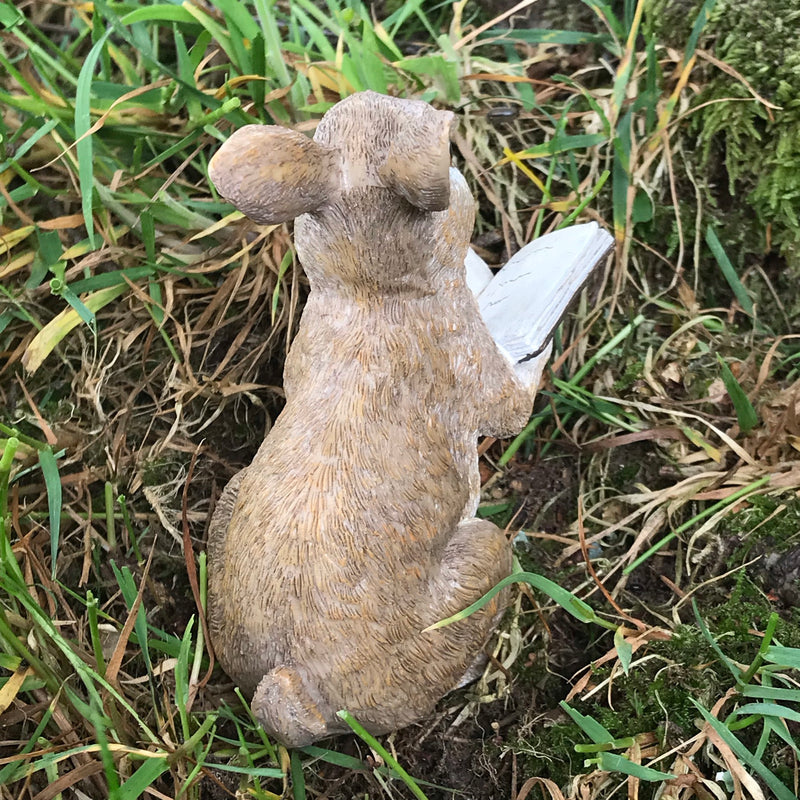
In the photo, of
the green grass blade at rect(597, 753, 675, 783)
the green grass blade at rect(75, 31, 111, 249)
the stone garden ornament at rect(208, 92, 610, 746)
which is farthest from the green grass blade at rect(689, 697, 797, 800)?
the green grass blade at rect(75, 31, 111, 249)

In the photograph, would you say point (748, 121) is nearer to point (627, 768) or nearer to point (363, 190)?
point (363, 190)

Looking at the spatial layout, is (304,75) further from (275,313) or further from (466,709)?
(466,709)

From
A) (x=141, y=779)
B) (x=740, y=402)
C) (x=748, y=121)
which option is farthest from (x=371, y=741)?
(x=748, y=121)

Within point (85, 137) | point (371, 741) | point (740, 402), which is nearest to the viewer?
point (371, 741)

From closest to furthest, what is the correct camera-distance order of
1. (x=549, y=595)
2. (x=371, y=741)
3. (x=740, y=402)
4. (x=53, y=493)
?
(x=371, y=741) → (x=549, y=595) → (x=53, y=493) → (x=740, y=402)

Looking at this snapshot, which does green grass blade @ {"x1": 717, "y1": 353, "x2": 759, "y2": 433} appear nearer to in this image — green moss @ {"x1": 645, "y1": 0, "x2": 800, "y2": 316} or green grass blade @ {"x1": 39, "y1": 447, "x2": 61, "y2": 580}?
green moss @ {"x1": 645, "y1": 0, "x2": 800, "y2": 316}

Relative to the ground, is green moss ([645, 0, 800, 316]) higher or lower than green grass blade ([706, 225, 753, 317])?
higher

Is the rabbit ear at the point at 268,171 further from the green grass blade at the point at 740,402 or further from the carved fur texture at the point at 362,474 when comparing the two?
the green grass blade at the point at 740,402
